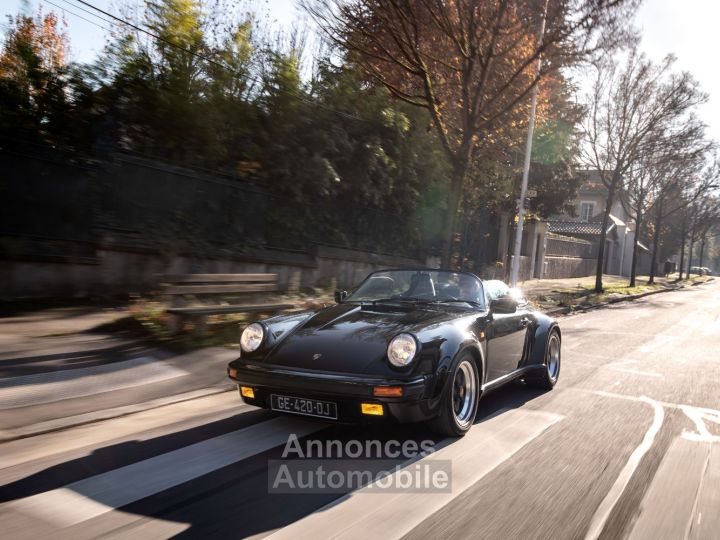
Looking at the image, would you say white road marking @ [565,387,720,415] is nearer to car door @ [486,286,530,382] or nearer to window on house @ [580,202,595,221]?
car door @ [486,286,530,382]

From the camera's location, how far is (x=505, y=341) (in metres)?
5.67

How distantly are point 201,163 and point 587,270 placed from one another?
33888 mm

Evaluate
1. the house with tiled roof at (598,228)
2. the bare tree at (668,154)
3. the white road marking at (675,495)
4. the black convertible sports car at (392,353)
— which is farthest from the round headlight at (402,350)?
the house with tiled roof at (598,228)

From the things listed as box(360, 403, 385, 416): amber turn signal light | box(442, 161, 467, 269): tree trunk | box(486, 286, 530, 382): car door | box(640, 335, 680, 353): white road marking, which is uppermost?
box(442, 161, 467, 269): tree trunk

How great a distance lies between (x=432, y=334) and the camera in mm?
4488

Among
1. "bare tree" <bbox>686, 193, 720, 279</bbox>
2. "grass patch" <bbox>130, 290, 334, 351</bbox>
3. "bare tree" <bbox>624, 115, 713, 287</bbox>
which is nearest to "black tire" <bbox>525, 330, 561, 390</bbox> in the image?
"grass patch" <bbox>130, 290, 334, 351</bbox>

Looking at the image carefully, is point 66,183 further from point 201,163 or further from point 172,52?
point 172,52

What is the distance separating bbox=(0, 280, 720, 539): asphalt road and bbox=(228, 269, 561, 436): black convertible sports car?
0.33 metres

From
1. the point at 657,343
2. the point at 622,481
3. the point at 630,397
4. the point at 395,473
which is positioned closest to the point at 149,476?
the point at 395,473

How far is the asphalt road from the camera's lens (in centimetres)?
311

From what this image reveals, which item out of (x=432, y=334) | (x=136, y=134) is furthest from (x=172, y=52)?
(x=432, y=334)

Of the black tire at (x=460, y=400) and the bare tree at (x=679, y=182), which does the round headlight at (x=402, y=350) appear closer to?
the black tire at (x=460, y=400)

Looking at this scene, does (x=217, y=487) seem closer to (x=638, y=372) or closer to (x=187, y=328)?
(x=187, y=328)

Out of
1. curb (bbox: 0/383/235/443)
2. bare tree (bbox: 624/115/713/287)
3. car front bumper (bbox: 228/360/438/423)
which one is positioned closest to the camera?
car front bumper (bbox: 228/360/438/423)
